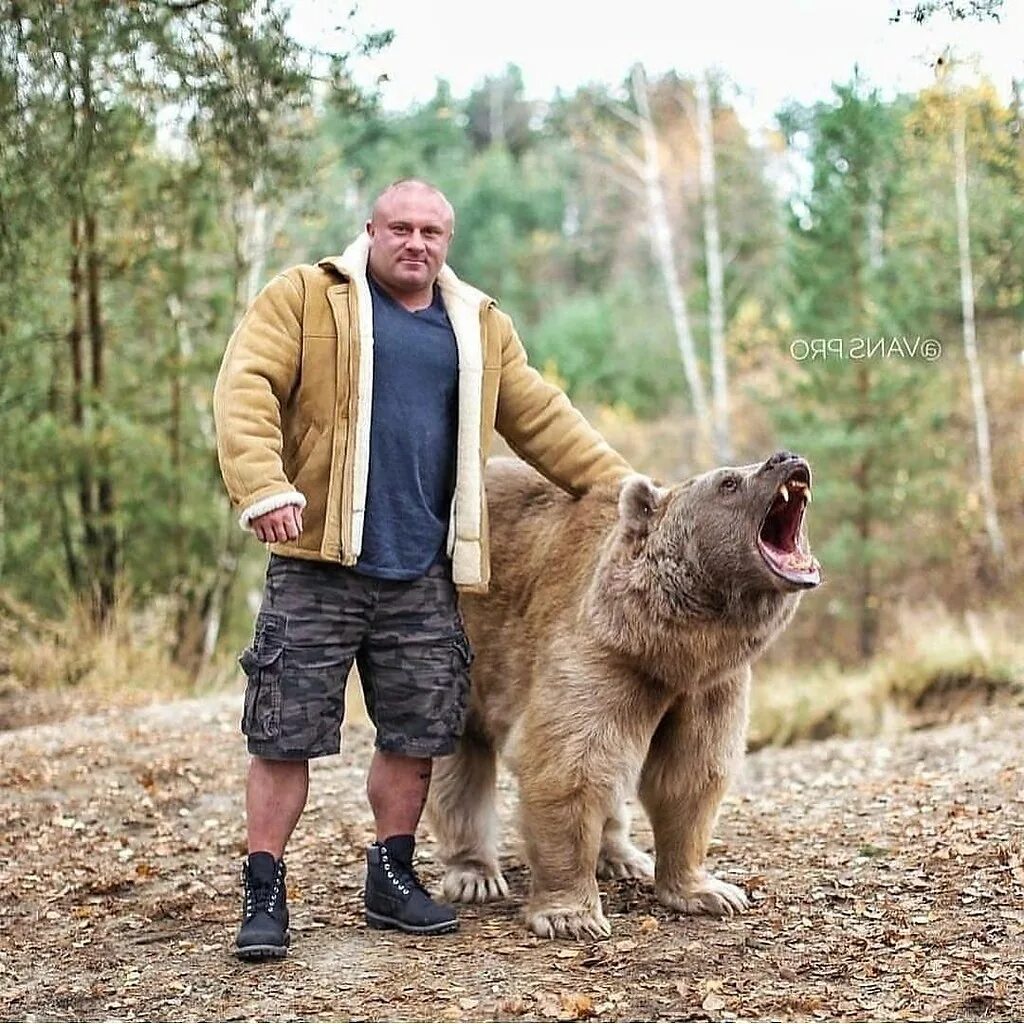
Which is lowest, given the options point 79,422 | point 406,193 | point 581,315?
point 79,422

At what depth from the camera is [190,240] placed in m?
12.0

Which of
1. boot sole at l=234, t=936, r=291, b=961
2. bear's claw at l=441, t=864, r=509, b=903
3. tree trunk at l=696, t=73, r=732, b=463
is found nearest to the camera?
boot sole at l=234, t=936, r=291, b=961

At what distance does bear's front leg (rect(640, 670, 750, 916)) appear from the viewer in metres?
4.38

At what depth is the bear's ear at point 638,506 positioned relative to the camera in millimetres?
4281

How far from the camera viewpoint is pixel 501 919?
14.8 ft

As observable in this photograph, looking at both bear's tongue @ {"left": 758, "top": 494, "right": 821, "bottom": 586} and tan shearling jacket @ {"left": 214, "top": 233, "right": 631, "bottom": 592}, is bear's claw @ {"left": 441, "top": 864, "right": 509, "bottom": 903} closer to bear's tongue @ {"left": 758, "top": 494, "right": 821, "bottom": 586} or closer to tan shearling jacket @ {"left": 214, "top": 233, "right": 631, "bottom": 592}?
tan shearling jacket @ {"left": 214, "top": 233, "right": 631, "bottom": 592}

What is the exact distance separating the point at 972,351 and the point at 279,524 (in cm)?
1641

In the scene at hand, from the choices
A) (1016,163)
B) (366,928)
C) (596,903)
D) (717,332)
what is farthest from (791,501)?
(717,332)

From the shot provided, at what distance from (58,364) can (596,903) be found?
8.78 m

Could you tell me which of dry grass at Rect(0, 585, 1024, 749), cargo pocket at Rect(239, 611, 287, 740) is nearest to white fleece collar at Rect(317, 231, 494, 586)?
cargo pocket at Rect(239, 611, 287, 740)

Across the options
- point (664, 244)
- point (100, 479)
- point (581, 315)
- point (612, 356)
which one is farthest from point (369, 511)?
point (581, 315)

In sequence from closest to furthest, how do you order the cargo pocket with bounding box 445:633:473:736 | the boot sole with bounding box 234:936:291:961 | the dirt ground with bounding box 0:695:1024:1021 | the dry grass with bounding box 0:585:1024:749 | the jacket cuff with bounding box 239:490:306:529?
the dirt ground with bounding box 0:695:1024:1021
the jacket cuff with bounding box 239:490:306:529
the boot sole with bounding box 234:936:291:961
the cargo pocket with bounding box 445:633:473:736
the dry grass with bounding box 0:585:1024:749

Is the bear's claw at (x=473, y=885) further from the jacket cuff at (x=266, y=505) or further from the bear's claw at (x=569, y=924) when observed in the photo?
the jacket cuff at (x=266, y=505)

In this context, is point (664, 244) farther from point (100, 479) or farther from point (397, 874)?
point (397, 874)
